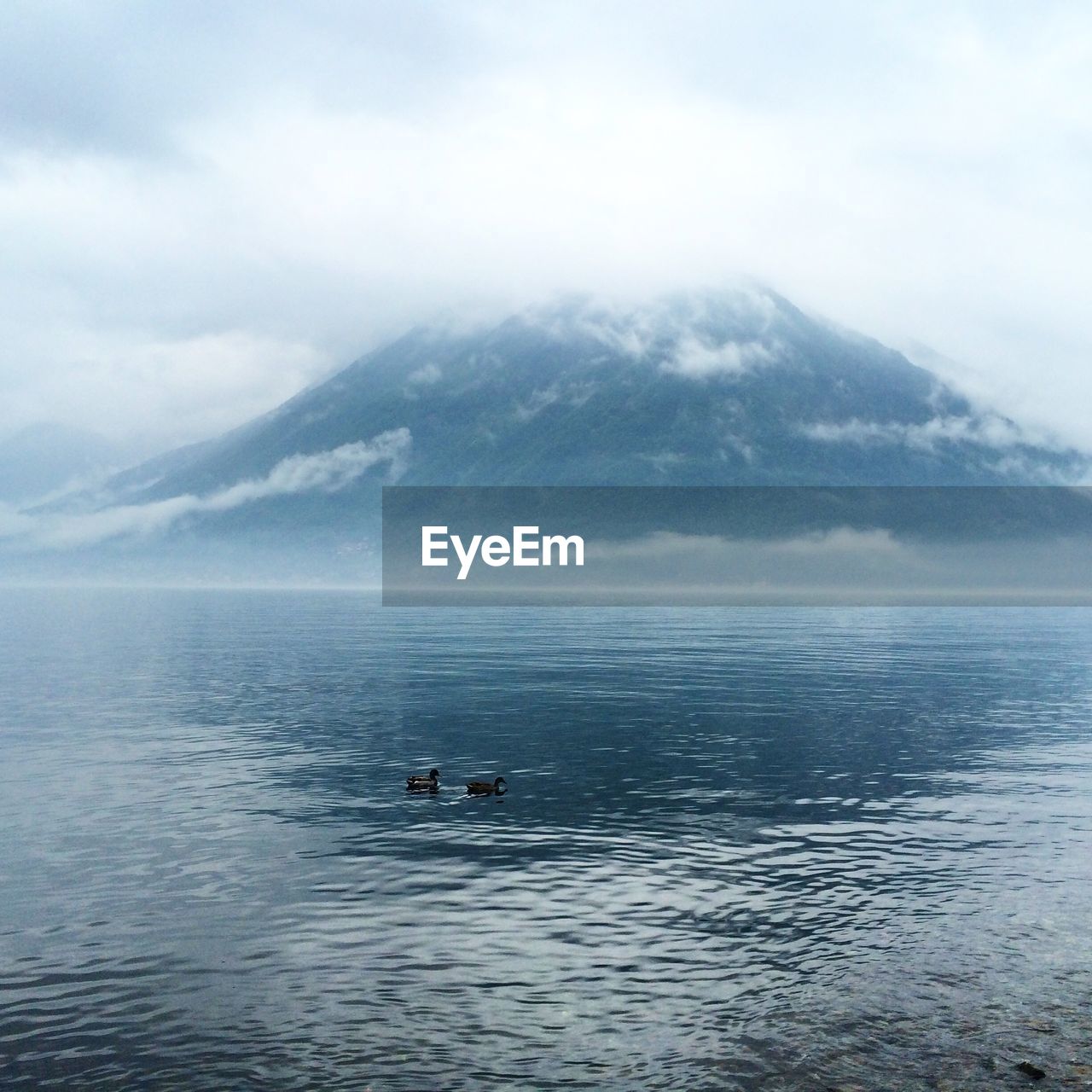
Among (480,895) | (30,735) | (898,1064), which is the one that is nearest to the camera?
(898,1064)

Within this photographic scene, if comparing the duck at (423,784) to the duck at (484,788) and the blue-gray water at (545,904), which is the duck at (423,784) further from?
the duck at (484,788)

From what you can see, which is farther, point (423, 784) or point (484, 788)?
point (423, 784)

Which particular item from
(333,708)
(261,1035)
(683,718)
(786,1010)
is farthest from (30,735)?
(786,1010)

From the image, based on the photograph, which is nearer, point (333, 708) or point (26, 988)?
point (26, 988)

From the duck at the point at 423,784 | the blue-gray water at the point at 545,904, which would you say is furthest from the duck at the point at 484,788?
the duck at the point at 423,784

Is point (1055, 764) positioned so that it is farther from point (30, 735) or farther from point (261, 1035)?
point (30, 735)

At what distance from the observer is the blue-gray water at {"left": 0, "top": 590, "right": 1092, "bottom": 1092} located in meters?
26.4

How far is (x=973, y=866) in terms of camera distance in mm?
43219

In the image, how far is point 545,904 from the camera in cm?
3744

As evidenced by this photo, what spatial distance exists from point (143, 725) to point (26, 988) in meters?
55.9

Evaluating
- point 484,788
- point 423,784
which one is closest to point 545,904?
point 484,788

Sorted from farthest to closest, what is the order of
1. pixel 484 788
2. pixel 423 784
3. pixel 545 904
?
pixel 423 784 < pixel 484 788 < pixel 545 904

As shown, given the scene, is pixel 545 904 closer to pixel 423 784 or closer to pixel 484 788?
Result: pixel 484 788

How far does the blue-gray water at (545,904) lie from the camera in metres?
26.4
